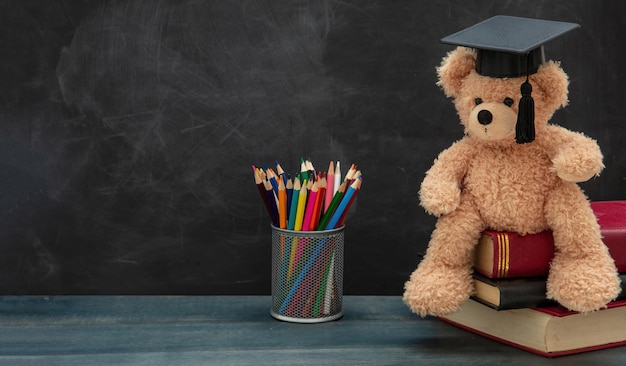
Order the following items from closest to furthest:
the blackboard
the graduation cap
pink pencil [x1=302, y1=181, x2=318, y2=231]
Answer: the graduation cap, pink pencil [x1=302, y1=181, x2=318, y2=231], the blackboard

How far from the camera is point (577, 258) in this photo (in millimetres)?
968

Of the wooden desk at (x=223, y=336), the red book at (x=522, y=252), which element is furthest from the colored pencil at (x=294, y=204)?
the red book at (x=522, y=252)

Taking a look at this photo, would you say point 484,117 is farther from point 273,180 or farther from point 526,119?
point 273,180

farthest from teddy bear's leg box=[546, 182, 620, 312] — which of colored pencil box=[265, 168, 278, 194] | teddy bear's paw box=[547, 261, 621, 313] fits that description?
colored pencil box=[265, 168, 278, 194]

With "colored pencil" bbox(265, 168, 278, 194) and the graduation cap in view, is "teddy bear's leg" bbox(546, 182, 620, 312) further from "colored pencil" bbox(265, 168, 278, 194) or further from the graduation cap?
"colored pencil" bbox(265, 168, 278, 194)

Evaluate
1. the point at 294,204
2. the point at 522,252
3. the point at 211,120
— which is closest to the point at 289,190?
the point at 294,204

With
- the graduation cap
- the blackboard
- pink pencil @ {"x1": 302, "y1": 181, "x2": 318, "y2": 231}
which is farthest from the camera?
the blackboard

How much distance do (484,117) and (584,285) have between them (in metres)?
0.22

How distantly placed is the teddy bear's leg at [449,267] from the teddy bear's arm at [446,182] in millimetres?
21

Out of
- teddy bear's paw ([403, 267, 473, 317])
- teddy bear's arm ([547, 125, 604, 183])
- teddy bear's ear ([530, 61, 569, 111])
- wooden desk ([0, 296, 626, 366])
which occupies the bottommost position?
wooden desk ([0, 296, 626, 366])

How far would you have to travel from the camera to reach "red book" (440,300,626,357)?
3.18 ft

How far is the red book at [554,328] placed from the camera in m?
0.97

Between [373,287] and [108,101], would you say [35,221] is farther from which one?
[373,287]

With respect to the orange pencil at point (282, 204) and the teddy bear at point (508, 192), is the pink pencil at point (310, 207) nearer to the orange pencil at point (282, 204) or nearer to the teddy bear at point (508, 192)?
the orange pencil at point (282, 204)
